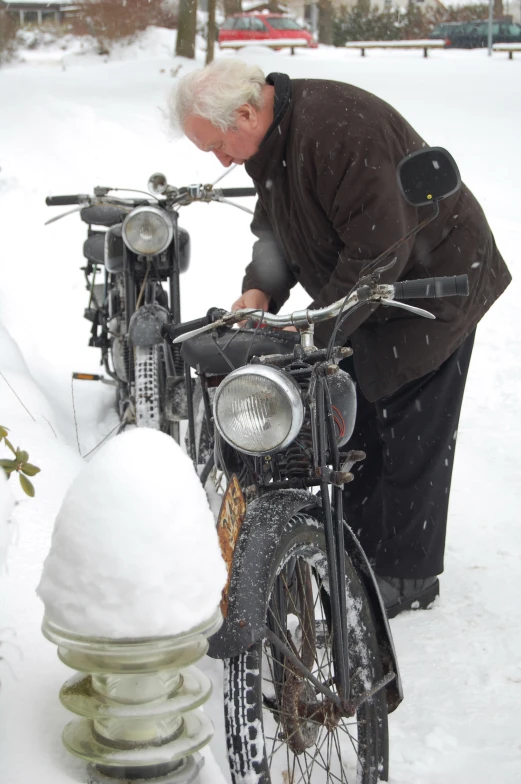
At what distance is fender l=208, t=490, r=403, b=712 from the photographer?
209 centimetres

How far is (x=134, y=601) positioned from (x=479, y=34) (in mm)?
26275

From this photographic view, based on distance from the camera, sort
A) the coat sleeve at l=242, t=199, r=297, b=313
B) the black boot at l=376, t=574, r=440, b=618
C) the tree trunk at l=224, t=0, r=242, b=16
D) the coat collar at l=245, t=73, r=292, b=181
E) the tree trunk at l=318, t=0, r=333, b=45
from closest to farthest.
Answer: the coat collar at l=245, t=73, r=292, b=181 < the coat sleeve at l=242, t=199, r=297, b=313 < the black boot at l=376, t=574, r=440, b=618 < the tree trunk at l=224, t=0, r=242, b=16 < the tree trunk at l=318, t=0, r=333, b=45

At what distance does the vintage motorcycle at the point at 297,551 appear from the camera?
2.13 m

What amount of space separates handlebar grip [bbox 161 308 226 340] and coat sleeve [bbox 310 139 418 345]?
388mm

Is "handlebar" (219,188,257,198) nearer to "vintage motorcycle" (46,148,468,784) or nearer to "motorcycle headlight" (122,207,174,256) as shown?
"motorcycle headlight" (122,207,174,256)

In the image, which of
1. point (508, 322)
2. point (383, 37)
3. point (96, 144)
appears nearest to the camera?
point (508, 322)

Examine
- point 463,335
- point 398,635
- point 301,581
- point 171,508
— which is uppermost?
point 171,508

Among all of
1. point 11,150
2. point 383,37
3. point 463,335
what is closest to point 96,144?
point 11,150

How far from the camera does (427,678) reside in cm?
331

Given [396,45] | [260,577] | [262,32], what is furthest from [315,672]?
[396,45]

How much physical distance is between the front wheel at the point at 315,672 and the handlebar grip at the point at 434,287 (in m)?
0.59

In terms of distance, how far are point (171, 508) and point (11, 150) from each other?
1038cm

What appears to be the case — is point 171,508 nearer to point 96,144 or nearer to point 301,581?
point 301,581

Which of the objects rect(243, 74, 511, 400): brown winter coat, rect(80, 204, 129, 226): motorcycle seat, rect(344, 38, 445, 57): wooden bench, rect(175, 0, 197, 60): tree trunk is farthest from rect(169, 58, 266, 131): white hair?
rect(344, 38, 445, 57): wooden bench
